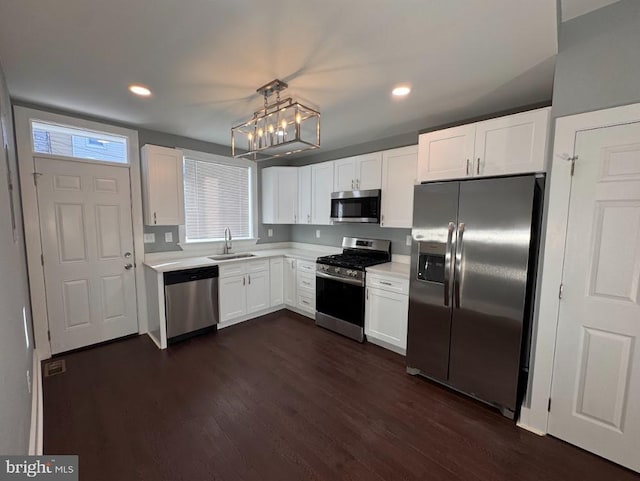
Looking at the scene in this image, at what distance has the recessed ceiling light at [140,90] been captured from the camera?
7.40ft

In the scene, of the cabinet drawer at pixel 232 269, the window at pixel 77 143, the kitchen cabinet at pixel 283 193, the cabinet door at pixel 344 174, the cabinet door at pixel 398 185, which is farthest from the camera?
the kitchen cabinet at pixel 283 193

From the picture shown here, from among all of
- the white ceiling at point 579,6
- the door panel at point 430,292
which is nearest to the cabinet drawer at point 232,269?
the door panel at point 430,292

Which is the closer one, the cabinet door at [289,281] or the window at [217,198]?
the window at [217,198]

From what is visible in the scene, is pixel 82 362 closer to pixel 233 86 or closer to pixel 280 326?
pixel 280 326

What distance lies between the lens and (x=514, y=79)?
2148mm

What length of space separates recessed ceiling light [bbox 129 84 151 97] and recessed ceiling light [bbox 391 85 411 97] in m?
2.10

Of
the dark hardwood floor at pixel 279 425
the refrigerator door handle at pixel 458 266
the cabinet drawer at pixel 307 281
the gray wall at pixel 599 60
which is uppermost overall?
the gray wall at pixel 599 60

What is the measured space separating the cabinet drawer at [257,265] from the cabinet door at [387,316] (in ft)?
5.40

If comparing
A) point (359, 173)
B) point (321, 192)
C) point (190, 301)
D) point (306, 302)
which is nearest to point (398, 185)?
point (359, 173)

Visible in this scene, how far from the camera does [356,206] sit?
3650mm

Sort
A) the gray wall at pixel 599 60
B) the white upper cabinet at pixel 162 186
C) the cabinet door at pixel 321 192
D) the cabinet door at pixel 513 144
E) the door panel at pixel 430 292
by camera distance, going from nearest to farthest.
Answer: the gray wall at pixel 599 60 < the cabinet door at pixel 513 144 < the door panel at pixel 430 292 < the white upper cabinet at pixel 162 186 < the cabinet door at pixel 321 192

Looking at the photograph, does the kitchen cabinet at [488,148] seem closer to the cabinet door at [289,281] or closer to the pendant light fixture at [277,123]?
the pendant light fixture at [277,123]

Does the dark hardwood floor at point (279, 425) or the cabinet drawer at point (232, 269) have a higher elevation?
the cabinet drawer at point (232, 269)

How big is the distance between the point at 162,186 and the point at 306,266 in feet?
7.04
